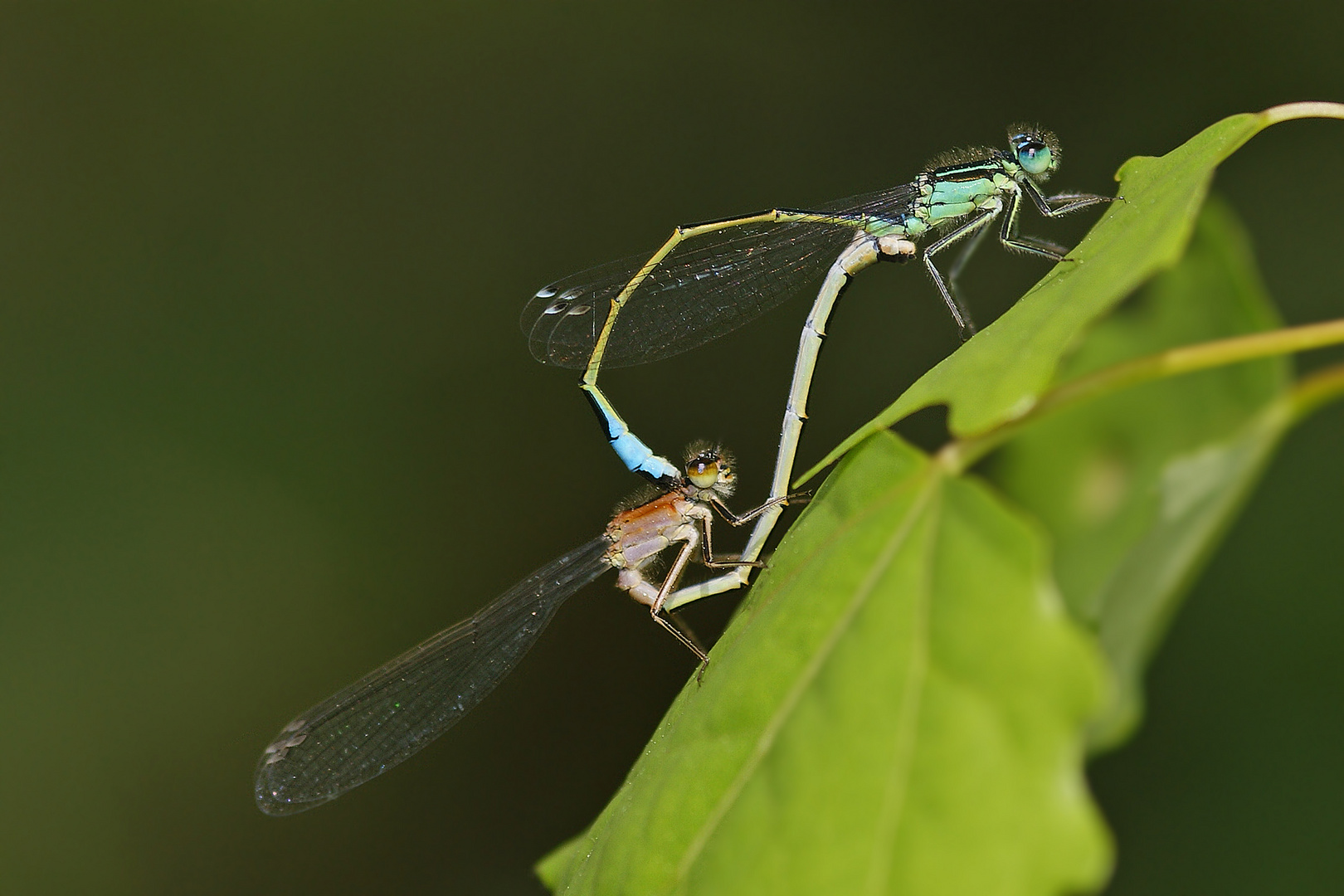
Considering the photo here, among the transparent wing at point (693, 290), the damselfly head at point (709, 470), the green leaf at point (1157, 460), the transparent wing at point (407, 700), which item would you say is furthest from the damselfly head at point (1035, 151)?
the green leaf at point (1157, 460)

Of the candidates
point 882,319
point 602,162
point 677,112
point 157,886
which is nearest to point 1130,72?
point 882,319

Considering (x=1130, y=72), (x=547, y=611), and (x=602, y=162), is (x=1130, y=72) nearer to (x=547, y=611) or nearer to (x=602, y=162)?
(x=602, y=162)

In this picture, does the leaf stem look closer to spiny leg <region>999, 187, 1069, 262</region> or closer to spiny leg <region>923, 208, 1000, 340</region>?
spiny leg <region>999, 187, 1069, 262</region>

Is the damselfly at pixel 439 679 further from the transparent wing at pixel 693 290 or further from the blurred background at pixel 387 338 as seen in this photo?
the blurred background at pixel 387 338

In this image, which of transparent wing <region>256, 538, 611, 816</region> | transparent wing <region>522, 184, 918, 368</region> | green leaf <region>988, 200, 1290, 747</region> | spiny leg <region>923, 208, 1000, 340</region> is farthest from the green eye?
green leaf <region>988, 200, 1290, 747</region>

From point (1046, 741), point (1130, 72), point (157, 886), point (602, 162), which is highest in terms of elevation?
point (602, 162)
